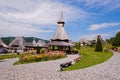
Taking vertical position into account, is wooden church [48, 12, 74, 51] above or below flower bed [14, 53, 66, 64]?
above

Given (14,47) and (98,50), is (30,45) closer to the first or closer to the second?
(14,47)

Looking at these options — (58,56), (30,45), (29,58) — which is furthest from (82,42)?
(29,58)

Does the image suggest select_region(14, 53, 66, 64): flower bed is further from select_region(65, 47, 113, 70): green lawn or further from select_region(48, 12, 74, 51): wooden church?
select_region(48, 12, 74, 51): wooden church

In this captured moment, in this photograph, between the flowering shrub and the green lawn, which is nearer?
the green lawn

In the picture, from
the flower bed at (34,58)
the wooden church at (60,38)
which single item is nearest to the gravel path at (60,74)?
the flower bed at (34,58)

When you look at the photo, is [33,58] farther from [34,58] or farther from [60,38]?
[60,38]

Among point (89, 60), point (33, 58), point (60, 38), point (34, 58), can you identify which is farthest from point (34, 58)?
point (60, 38)

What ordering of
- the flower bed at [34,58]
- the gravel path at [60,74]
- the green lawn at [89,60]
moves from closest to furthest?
the gravel path at [60,74] → the green lawn at [89,60] → the flower bed at [34,58]

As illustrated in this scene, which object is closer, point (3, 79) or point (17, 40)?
point (3, 79)

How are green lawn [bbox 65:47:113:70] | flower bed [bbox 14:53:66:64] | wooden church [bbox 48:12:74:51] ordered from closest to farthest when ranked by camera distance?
green lawn [bbox 65:47:113:70], flower bed [bbox 14:53:66:64], wooden church [bbox 48:12:74:51]

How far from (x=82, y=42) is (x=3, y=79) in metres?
96.6

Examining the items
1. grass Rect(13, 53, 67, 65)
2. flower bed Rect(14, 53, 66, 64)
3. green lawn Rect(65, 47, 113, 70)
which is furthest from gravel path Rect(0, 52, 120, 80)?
flower bed Rect(14, 53, 66, 64)

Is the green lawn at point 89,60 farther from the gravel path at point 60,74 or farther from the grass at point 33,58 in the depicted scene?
the grass at point 33,58

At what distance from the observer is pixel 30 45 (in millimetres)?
89000
